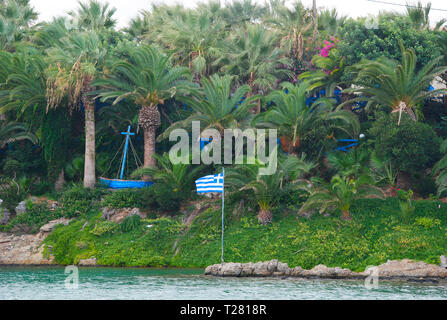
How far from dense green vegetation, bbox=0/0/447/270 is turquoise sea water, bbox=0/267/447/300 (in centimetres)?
249

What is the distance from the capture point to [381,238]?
76.2 ft

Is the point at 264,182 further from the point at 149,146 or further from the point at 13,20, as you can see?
the point at 13,20

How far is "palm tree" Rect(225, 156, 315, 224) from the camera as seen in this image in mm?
25000

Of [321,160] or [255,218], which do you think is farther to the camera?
[321,160]

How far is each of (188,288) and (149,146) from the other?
12166 mm

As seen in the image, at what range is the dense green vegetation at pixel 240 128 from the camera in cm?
2453

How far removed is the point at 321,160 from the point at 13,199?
1445cm

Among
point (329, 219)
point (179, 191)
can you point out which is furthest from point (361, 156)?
point (179, 191)

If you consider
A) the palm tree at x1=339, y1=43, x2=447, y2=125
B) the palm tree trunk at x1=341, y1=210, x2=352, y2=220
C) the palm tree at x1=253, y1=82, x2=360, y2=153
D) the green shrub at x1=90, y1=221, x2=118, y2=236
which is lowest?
the green shrub at x1=90, y1=221, x2=118, y2=236

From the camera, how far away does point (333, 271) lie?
71.3 ft

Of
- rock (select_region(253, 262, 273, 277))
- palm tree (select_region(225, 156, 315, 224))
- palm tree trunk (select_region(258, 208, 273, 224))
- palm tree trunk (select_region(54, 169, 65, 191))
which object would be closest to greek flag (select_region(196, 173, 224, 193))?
palm tree (select_region(225, 156, 315, 224))

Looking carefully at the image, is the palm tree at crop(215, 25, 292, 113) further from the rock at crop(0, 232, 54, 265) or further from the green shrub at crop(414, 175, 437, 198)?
the rock at crop(0, 232, 54, 265)

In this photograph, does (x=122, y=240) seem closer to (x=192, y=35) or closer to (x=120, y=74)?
(x=120, y=74)

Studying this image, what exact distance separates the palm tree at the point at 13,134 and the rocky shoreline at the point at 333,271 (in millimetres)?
13708
